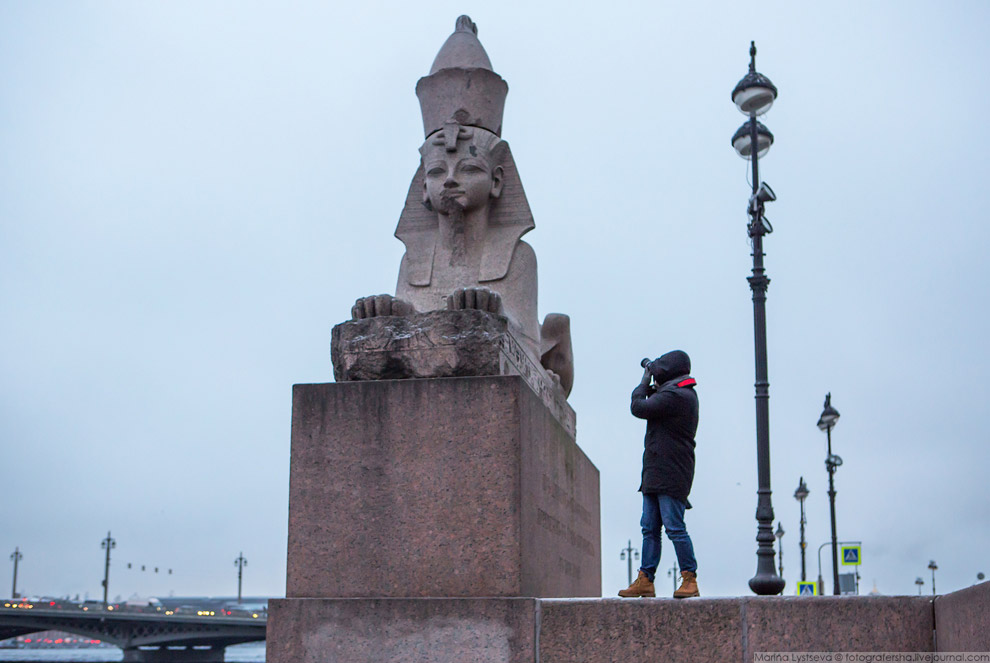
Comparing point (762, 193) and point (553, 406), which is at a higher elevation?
point (762, 193)

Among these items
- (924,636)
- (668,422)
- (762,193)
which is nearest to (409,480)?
(668,422)

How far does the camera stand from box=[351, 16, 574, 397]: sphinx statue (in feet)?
22.5

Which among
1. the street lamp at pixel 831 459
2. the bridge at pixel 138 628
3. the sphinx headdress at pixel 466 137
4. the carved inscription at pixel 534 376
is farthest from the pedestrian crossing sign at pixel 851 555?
the bridge at pixel 138 628

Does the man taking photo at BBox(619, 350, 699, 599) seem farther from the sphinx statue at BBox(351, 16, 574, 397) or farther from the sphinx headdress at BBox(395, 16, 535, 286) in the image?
the sphinx headdress at BBox(395, 16, 535, 286)

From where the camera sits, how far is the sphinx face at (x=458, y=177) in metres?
6.84

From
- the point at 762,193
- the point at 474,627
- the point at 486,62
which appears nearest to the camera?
the point at 474,627

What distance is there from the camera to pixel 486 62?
24.3ft

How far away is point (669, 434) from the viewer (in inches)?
210

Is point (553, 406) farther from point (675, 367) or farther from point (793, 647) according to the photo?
point (793, 647)

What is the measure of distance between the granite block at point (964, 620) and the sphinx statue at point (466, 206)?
3.01 metres

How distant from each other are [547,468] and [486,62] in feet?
10.1

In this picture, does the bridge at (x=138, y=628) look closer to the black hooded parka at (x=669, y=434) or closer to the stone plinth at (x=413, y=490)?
the stone plinth at (x=413, y=490)

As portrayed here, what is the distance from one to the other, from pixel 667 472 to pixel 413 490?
129cm

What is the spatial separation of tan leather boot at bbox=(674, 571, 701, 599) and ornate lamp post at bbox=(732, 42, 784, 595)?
562 centimetres
